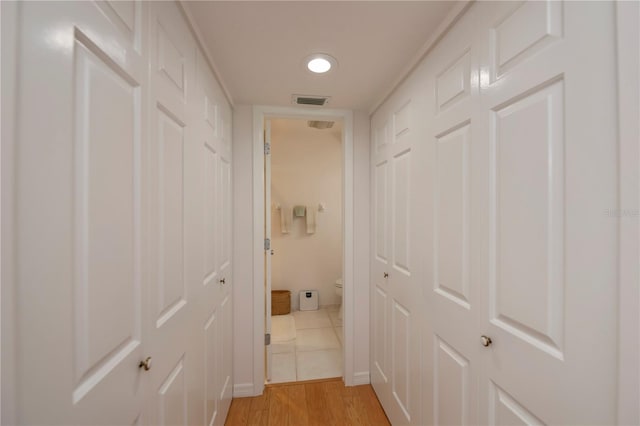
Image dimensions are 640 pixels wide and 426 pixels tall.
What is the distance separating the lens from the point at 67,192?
48 cm

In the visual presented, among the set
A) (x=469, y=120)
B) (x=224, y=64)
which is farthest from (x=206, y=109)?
(x=469, y=120)

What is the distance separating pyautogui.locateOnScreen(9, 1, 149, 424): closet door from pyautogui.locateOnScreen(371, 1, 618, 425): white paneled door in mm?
1057

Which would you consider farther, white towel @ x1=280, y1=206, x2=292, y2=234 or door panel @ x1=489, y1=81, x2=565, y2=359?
white towel @ x1=280, y1=206, x2=292, y2=234

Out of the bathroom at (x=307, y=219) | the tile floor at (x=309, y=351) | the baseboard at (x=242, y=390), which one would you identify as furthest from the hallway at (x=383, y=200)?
the bathroom at (x=307, y=219)

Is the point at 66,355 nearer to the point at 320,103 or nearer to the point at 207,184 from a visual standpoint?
the point at 207,184

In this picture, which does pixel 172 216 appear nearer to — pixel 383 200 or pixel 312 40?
pixel 312 40

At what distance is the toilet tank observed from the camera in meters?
3.52

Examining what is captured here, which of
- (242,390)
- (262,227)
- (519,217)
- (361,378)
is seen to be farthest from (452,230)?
(242,390)

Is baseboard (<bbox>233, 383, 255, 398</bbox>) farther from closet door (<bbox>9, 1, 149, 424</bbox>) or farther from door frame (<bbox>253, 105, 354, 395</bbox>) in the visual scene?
closet door (<bbox>9, 1, 149, 424</bbox>)

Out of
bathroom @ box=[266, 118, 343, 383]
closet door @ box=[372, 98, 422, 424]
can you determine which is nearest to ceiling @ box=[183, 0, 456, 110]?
closet door @ box=[372, 98, 422, 424]

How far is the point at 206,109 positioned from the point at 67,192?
3.15 ft

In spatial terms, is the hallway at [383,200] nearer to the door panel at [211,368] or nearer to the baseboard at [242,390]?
the door panel at [211,368]

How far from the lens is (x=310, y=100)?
6.08ft

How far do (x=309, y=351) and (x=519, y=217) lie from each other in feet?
7.52
